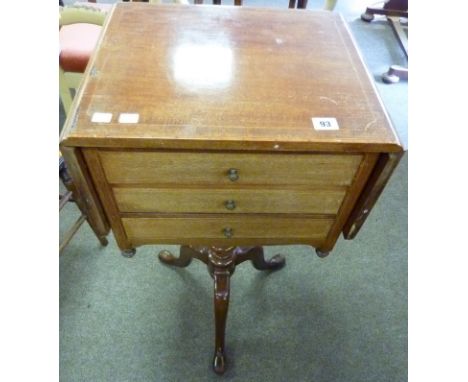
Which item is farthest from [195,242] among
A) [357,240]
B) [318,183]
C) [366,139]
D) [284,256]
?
[357,240]

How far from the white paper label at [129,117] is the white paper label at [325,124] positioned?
0.30 meters

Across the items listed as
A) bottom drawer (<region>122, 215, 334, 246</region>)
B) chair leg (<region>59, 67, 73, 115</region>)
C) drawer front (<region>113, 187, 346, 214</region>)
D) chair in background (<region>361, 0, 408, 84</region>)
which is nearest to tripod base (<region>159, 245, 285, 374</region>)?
bottom drawer (<region>122, 215, 334, 246</region>)

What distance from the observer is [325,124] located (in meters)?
0.60

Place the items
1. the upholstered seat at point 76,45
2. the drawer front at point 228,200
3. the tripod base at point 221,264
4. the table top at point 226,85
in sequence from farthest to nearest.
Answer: the upholstered seat at point 76,45 → the tripod base at point 221,264 → the drawer front at point 228,200 → the table top at point 226,85

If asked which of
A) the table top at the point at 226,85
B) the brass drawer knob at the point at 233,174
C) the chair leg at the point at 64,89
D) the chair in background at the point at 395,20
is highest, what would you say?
the table top at the point at 226,85

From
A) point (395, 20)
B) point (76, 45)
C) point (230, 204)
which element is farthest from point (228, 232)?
point (395, 20)

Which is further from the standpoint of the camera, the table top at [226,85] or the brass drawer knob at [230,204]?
the brass drawer knob at [230,204]

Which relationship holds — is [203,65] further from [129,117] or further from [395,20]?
[395,20]

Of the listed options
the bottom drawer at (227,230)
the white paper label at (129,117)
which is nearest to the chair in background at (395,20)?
the bottom drawer at (227,230)

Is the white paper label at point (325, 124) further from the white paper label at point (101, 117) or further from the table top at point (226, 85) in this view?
the white paper label at point (101, 117)

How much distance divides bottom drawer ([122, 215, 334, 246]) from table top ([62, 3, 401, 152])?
0.74 feet

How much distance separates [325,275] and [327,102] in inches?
37.1

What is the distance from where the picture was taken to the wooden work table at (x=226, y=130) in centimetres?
58

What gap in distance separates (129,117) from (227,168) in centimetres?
19
